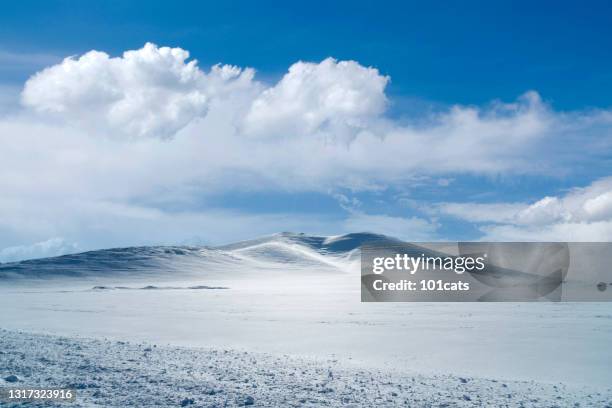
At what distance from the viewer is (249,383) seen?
8.11 metres

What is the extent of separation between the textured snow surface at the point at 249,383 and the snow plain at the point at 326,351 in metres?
0.03

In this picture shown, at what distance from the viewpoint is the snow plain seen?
7570mm

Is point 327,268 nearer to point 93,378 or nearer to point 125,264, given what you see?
point 125,264

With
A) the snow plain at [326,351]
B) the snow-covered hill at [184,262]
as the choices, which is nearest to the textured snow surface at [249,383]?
the snow plain at [326,351]

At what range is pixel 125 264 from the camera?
69.9 m

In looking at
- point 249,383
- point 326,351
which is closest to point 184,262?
point 326,351

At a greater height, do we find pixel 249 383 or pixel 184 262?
pixel 184 262

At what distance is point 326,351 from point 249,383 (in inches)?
144

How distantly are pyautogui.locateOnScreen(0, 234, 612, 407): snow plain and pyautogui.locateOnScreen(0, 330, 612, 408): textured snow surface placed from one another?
0.03 m

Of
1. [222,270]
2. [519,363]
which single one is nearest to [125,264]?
[222,270]

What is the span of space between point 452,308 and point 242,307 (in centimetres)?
878

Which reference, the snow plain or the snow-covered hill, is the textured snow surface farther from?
the snow-covered hill

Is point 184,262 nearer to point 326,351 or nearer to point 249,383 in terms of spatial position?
point 326,351

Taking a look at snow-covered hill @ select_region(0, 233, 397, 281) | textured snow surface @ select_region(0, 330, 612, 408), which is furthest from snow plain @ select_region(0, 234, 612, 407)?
snow-covered hill @ select_region(0, 233, 397, 281)
